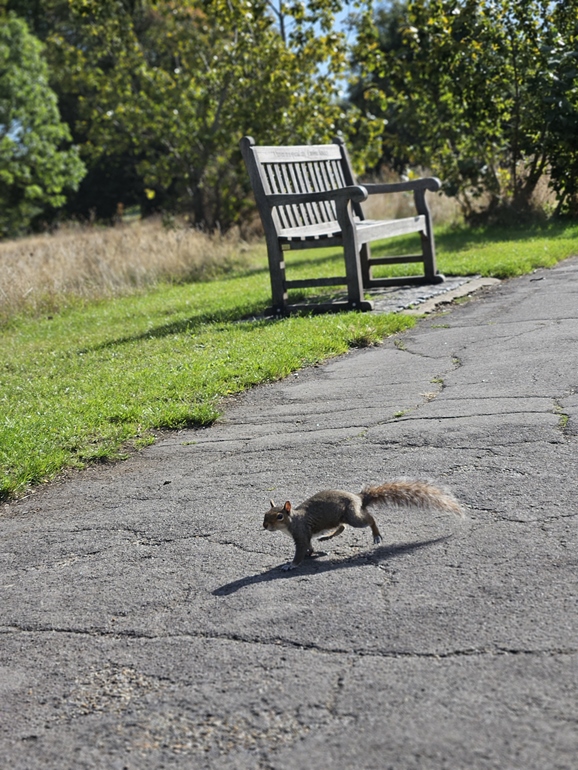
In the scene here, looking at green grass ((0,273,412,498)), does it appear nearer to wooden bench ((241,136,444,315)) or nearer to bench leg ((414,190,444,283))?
wooden bench ((241,136,444,315))

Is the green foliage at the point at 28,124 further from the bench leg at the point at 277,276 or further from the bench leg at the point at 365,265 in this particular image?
the bench leg at the point at 277,276

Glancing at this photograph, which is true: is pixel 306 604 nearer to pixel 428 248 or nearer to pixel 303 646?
pixel 303 646

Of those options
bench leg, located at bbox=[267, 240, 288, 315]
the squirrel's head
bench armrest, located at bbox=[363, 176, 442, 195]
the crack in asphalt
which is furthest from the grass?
the squirrel's head

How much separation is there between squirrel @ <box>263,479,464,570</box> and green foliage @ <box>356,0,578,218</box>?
473 inches

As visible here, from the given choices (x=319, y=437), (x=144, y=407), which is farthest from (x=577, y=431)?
(x=144, y=407)

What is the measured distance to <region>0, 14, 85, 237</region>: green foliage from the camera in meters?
37.3

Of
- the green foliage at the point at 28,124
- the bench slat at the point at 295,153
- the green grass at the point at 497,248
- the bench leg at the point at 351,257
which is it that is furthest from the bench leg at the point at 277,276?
the green foliage at the point at 28,124

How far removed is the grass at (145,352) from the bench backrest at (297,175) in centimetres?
108

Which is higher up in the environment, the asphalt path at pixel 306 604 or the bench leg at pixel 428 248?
the bench leg at pixel 428 248

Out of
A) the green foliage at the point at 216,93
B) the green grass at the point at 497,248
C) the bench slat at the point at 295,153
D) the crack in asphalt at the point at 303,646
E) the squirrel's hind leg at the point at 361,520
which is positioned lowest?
the crack in asphalt at the point at 303,646

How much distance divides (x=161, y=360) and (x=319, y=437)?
8.58 feet

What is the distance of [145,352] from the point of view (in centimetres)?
798

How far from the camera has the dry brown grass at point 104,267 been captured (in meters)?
12.4

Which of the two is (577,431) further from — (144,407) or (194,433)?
(144,407)
